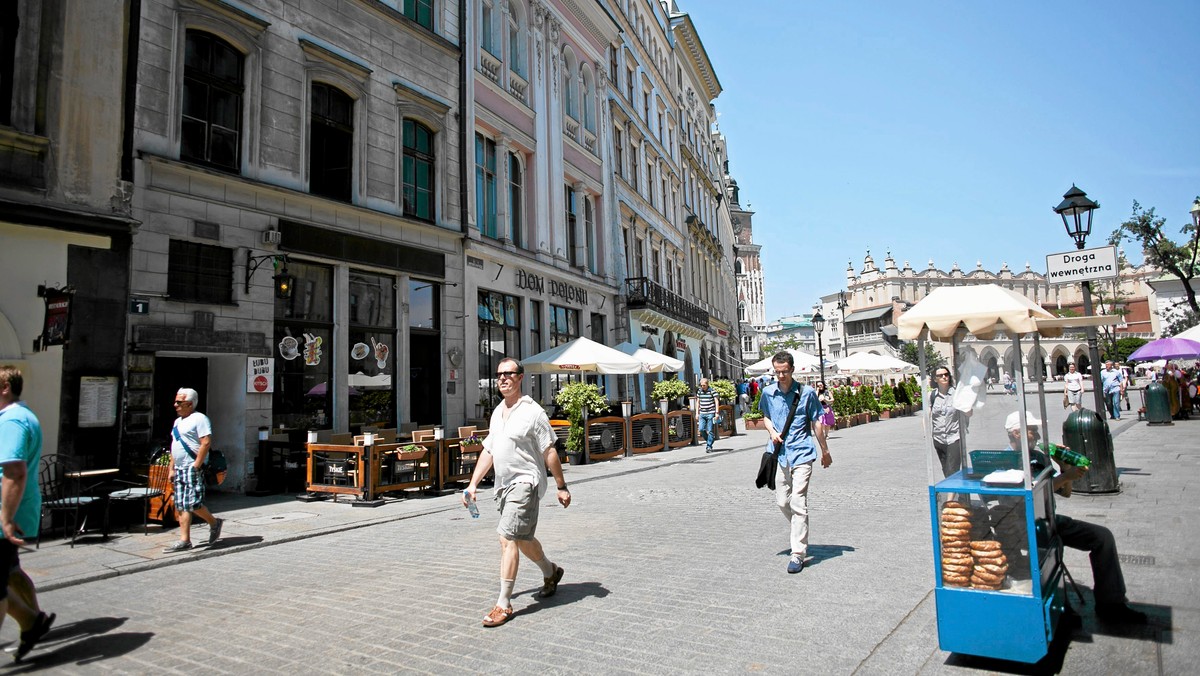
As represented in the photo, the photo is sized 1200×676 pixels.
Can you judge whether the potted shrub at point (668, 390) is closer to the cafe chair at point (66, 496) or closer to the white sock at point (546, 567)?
the cafe chair at point (66, 496)

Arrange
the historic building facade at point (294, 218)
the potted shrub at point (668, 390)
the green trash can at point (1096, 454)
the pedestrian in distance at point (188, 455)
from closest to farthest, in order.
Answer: the pedestrian in distance at point (188, 455) < the green trash can at point (1096, 454) < the historic building facade at point (294, 218) < the potted shrub at point (668, 390)

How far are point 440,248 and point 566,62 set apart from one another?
1184 centimetres

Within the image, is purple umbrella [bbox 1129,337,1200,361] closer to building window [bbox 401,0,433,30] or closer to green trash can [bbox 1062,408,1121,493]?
green trash can [bbox 1062,408,1121,493]

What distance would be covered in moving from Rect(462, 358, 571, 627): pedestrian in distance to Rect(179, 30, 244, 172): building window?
9.46 m

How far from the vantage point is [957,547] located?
4.14 meters

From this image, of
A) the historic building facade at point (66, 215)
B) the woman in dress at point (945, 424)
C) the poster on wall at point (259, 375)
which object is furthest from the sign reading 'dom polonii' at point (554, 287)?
the woman in dress at point (945, 424)

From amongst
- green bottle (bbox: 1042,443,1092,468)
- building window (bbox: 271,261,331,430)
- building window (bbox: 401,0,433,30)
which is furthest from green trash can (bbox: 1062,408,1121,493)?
building window (bbox: 401,0,433,30)

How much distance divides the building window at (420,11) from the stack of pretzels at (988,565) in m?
16.9

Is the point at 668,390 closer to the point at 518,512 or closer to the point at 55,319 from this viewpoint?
the point at 55,319

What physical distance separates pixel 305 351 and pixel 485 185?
8.18m

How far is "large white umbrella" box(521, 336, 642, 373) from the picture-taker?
17609mm

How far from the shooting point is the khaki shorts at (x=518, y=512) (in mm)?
5176

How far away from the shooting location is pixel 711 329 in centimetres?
4559

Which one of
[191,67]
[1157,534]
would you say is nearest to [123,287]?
[191,67]
